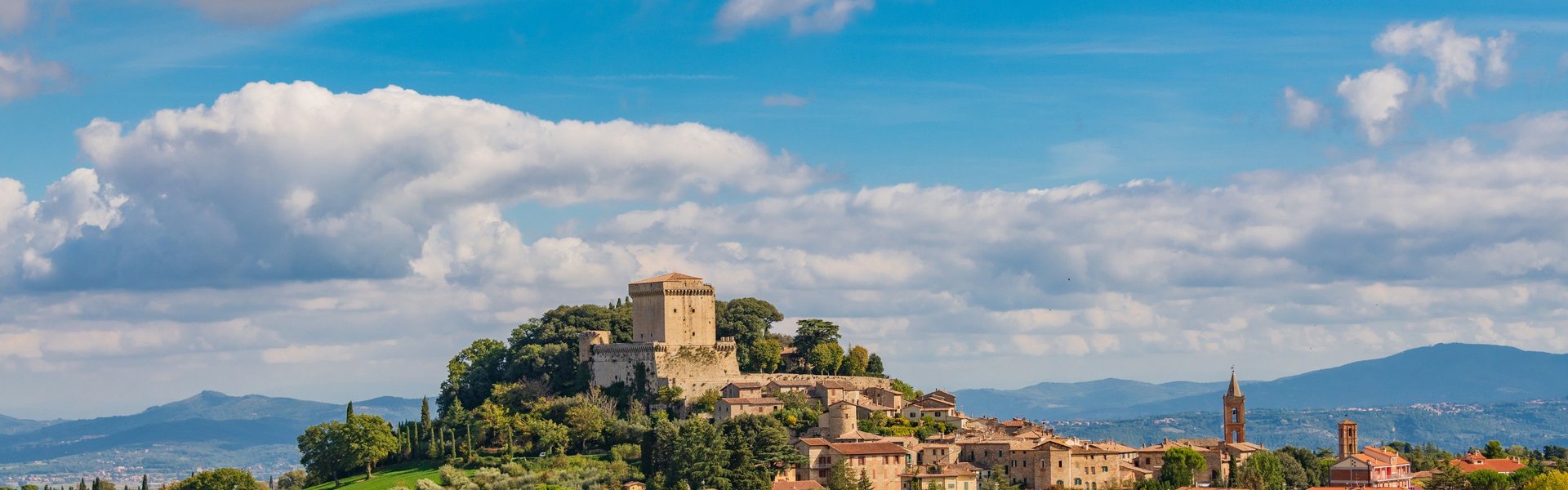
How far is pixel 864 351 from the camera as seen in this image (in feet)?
358

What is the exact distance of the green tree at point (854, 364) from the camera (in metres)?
108

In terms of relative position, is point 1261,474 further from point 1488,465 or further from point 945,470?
point 1488,465

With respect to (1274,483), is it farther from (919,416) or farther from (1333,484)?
(919,416)

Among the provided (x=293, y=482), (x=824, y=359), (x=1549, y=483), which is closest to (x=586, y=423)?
(x=824, y=359)

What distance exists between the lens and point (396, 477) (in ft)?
306

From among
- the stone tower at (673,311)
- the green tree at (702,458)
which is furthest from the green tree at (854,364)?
the green tree at (702,458)

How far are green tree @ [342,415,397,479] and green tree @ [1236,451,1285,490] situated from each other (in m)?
47.4

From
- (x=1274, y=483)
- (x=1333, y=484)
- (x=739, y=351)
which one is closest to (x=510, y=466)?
(x=739, y=351)

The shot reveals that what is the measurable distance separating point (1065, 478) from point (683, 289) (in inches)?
963

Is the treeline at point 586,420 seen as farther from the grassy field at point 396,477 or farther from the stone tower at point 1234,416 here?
the stone tower at point 1234,416

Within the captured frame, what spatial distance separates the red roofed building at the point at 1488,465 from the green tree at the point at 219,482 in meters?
69.9

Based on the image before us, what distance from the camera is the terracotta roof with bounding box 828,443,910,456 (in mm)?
85312

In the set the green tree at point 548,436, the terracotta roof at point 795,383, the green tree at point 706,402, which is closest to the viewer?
the green tree at point 548,436

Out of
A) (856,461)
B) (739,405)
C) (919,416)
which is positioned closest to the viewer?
(856,461)
